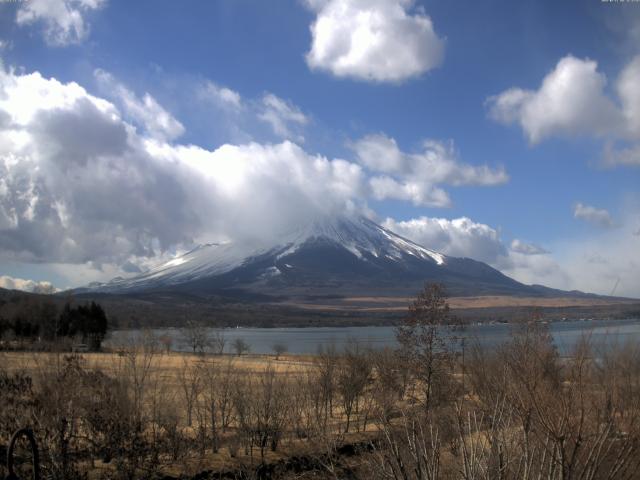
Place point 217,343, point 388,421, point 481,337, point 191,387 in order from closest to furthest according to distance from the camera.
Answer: point 388,421
point 191,387
point 481,337
point 217,343

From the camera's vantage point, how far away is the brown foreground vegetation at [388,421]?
642 cm

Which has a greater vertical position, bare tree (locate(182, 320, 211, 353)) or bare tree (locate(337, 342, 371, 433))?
bare tree (locate(337, 342, 371, 433))

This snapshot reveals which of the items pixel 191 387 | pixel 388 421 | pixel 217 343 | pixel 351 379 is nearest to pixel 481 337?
pixel 351 379

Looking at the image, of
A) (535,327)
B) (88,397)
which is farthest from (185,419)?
(535,327)

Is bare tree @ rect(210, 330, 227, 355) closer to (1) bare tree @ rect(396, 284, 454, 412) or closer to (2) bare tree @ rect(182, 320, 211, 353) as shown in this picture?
(2) bare tree @ rect(182, 320, 211, 353)

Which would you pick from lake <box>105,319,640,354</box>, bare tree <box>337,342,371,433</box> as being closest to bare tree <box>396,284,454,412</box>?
lake <box>105,319,640,354</box>

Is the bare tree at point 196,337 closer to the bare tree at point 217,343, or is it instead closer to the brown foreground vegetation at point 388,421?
the bare tree at point 217,343

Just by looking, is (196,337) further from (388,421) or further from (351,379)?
(388,421)

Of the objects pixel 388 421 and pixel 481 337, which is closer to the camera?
pixel 388 421

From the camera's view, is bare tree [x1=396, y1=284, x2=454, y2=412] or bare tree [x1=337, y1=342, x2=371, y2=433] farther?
bare tree [x1=337, y1=342, x2=371, y2=433]

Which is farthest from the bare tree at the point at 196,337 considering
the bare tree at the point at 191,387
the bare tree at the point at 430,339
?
the bare tree at the point at 430,339

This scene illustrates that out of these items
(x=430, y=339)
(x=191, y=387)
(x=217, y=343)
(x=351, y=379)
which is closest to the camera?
(x=430, y=339)

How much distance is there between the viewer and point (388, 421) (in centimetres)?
978

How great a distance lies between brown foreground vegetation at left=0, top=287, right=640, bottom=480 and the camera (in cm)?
642
